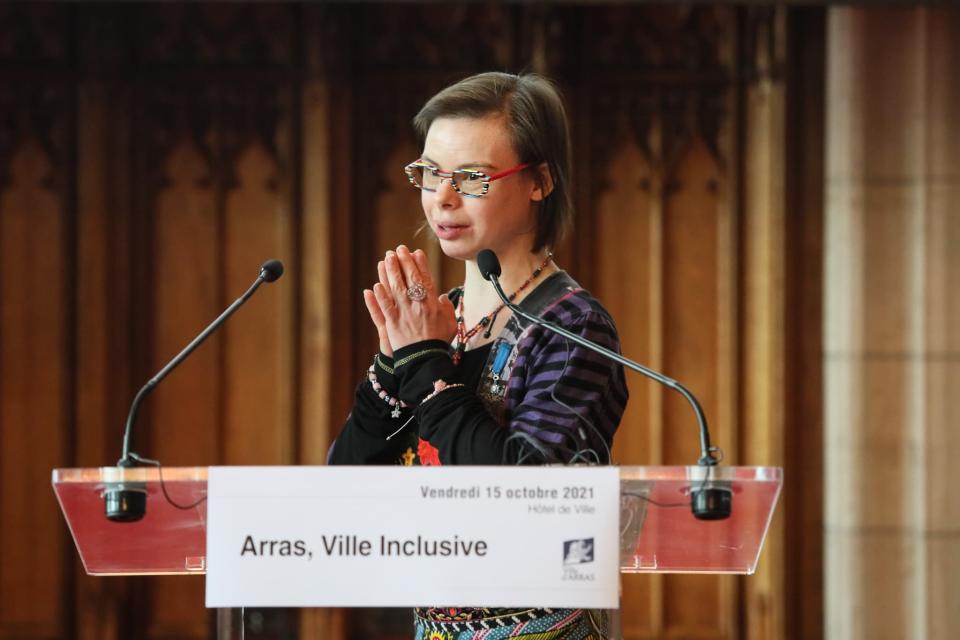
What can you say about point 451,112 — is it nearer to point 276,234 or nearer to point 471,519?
point 471,519

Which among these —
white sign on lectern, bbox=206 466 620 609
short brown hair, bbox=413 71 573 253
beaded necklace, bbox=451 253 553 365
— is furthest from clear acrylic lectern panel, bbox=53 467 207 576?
short brown hair, bbox=413 71 573 253

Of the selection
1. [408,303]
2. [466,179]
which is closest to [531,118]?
[466,179]

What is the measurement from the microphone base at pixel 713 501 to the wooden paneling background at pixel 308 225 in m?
3.57

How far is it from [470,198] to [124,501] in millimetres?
726

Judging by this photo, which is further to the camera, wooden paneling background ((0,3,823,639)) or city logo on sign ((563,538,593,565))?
wooden paneling background ((0,3,823,639))

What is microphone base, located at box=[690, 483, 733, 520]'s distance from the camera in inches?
64.9

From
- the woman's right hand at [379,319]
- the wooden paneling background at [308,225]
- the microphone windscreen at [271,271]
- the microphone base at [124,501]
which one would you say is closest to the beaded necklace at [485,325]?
the woman's right hand at [379,319]

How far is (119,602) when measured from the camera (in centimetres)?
511

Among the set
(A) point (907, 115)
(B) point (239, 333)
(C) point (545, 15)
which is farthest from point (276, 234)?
(A) point (907, 115)

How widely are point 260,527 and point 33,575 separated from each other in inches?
158

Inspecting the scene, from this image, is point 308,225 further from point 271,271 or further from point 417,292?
point 417,292

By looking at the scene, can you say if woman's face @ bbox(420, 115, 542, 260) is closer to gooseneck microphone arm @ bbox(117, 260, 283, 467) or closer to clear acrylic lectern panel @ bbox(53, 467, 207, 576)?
gooseneck microphone arm @ bbox(117, 260, 283, 467)

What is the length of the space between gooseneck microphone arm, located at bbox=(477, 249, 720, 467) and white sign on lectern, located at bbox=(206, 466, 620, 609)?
6.1 inches

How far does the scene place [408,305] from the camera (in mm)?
1894
